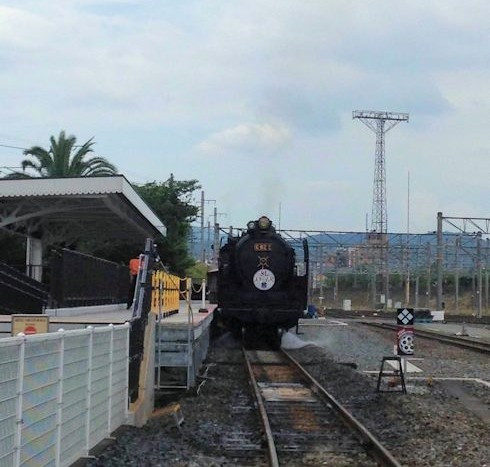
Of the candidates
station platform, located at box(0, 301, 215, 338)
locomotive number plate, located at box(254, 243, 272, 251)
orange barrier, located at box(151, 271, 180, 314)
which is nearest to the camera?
station platform, located at box(0, 301, 215, 338)

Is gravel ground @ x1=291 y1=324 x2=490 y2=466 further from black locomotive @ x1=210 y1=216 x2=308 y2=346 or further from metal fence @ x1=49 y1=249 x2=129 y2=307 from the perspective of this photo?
metal fence @ x1=49 y1=249 x2=129 y2=307

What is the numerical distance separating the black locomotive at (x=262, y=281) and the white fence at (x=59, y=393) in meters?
14.4

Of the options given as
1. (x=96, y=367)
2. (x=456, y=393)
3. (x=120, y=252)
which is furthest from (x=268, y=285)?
(x=120, y=252)

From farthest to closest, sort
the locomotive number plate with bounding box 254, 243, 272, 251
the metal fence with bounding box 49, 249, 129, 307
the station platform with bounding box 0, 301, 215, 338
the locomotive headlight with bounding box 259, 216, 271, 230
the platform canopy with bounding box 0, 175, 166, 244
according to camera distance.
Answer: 1. the locomotive headlight with bounding box 259, 216, 271, 230
2. the locomotive number plate with bounding box 254, 243, 272, 251
3. the platform canopy with bounding box 0, 175, 166, 244
4. the metal fence with bounding box 49, 249, 129, 307
5. the station platform with bounding box 0, 301, 215, 338

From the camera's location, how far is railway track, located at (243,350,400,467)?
388 inches

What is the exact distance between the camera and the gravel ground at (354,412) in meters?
9.79

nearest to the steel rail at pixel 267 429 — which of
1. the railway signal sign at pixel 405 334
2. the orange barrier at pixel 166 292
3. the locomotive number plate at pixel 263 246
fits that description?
the orange barrier at pixel 166 292

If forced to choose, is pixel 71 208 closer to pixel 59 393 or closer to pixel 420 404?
pixel 420 404

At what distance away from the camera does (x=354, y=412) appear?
13617 mm

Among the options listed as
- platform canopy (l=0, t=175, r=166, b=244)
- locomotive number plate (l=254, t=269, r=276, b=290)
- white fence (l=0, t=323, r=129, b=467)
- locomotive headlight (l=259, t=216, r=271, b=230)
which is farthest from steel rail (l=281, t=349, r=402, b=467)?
locomotive headlight (l=259, t=216, r=271, b=230)

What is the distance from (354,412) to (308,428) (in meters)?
1.83

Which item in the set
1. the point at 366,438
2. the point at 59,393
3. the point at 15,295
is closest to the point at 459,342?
the point at 15,295

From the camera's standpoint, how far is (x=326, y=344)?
28.8 m

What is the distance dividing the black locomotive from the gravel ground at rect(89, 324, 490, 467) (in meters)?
2.75
